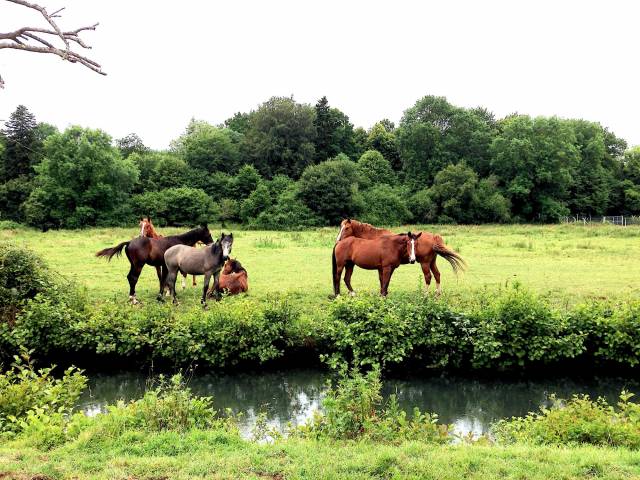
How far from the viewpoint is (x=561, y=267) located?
18141 millimetres

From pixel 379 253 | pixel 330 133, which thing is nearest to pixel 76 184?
pixel 330 133

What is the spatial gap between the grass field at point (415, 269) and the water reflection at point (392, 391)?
2.70 meters

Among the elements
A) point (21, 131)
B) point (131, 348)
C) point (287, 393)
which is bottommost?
point (287, 393)

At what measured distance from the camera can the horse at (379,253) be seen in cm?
1284

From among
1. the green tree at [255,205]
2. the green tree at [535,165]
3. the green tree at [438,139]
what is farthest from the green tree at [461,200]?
the green tree at [255,205]

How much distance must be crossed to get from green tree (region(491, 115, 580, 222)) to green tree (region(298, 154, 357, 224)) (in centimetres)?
1577

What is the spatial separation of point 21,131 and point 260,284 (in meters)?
45.5

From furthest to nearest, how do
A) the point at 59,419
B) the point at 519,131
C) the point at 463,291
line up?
the point at 519,131 < the point at 463,291 < the point at 59,419

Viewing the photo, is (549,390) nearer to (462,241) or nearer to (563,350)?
(563,350)

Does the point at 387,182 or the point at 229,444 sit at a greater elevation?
the point at 387,182

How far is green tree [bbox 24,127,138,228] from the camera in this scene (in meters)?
46.6

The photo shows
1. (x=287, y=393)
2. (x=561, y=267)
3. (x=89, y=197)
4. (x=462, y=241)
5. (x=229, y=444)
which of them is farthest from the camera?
(x=89, y=197)

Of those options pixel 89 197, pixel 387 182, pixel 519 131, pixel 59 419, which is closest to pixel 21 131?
pixel 89 197

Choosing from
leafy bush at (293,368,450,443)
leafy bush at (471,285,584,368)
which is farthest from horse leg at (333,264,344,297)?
leafy bush at (293,368,450,443)
